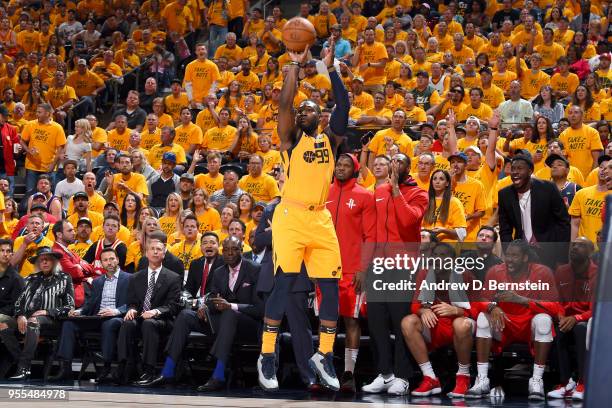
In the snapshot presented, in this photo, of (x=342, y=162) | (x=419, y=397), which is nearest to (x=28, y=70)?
(x=342, y=162)

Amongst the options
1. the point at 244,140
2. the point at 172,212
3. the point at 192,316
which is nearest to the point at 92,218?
the point at 172,212

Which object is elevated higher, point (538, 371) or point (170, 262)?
point (170, 262)

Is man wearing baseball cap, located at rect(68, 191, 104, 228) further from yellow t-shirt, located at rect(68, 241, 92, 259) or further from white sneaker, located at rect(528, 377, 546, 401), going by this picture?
white sneaker, located at rect(528, 377, 546, 401)

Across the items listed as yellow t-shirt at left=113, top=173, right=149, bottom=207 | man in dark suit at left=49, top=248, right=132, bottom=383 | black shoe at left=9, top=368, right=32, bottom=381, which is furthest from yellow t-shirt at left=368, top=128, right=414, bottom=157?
black shoe at left=9, top=368, right=32, bottom=381

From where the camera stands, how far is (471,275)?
891 centimetres

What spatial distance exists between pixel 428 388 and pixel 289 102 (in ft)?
8.55

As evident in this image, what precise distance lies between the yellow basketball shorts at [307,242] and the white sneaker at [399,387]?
1.14m

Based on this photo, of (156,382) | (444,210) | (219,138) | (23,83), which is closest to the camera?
(156,382)

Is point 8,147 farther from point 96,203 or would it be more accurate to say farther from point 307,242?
point 307,242

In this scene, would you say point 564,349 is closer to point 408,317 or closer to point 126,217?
point 408,317

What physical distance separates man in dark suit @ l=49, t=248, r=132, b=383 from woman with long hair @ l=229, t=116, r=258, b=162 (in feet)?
17.1

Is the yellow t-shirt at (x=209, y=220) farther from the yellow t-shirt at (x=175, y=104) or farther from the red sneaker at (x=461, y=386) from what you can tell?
the yellow t-shirt at (x=175, y=104)

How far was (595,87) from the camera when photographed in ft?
50.1

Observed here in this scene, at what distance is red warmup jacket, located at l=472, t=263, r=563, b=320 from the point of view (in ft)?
27.8
